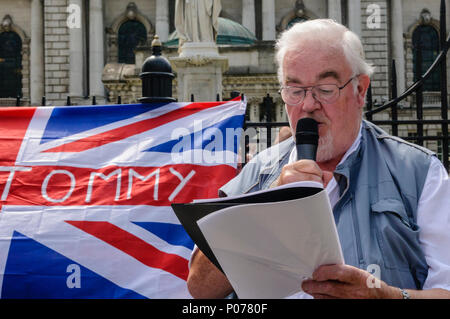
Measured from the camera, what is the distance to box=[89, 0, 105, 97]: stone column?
35344 millimetres

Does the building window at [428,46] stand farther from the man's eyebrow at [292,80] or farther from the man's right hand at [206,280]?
the man's right hand at [206,280]

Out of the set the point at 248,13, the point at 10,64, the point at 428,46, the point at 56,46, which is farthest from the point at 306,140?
the point at 10,64

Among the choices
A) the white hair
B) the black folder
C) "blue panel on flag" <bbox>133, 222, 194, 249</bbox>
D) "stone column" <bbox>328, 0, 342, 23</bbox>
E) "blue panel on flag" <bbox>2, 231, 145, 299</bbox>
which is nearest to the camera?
the black folder

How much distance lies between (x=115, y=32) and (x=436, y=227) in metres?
36.6

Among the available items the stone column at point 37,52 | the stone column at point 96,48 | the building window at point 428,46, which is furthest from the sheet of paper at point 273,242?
the stone column at point 37,52

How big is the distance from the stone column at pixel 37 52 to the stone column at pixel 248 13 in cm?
1215

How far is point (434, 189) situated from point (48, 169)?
332 centimetres

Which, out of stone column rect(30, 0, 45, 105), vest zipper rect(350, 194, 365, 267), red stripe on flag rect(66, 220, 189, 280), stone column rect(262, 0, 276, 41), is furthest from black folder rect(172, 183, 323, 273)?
stone column rect(30, 0, 45, 105)

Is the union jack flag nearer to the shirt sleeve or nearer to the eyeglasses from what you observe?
the eyeglasses

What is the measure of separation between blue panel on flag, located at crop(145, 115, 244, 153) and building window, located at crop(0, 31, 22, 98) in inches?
1360

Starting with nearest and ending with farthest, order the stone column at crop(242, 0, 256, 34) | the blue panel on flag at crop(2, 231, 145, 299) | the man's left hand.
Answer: the man's left hand
the blue panel on flag at crop(2, 231, 145, 299)
the stone column at crop(242, 0, 256, 34)

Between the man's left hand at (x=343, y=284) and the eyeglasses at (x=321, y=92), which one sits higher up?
the eyeglasses at (x=321, y=92)

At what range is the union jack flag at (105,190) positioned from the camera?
173 inches
